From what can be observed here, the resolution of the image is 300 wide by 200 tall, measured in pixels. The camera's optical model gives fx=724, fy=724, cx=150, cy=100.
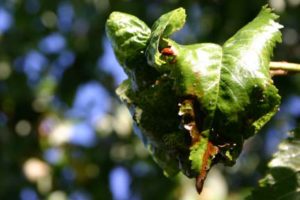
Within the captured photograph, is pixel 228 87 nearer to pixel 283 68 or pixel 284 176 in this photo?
pixel 283 68

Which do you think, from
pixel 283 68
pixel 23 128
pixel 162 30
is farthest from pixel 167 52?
pixel 23 128

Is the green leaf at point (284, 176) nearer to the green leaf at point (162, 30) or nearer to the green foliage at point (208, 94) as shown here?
the green foliage at point (208, 94)

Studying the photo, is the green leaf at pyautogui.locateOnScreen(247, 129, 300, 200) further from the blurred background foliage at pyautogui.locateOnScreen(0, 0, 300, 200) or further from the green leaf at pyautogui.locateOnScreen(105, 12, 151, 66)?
the blurred background foliage at pyautogui.locateOnScreen(0, 0, 300, 200)

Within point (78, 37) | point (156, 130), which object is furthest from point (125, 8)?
point (156, 130)

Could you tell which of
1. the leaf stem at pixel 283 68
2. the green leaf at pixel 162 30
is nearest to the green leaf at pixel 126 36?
the green leaf at pixel 162 30

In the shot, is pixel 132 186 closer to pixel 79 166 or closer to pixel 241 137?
Result: pixel 79 166

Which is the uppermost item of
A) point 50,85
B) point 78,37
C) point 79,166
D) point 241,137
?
point 241,137

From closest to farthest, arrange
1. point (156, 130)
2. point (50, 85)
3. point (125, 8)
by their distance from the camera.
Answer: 1. point (156, 130)
2. point (125, 8)
3. point (50, 85)
